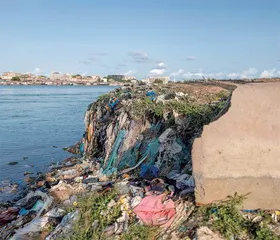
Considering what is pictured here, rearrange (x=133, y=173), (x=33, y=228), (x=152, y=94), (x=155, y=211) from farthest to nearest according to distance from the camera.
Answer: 1. (x=152, y=94)
2. (x=133, y=173)
3. (x=33, y=228)
4. (x=155, y=211)

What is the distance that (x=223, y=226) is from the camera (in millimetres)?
3295

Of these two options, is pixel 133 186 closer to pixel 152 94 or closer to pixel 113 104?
pixel 152 94

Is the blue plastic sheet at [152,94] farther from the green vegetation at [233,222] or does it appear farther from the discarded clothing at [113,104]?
the green vegetation at [233,222]

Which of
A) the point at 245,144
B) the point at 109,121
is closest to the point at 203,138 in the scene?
the point at 245,144

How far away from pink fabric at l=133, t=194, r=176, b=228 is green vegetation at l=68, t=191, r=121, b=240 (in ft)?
1.01

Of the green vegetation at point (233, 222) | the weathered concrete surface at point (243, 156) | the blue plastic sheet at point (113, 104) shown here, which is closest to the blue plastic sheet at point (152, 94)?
the blue plastic sheet at point (113, 104)

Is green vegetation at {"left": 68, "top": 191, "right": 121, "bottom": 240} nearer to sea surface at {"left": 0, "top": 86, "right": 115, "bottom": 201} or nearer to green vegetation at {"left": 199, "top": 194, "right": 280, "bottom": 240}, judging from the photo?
green vegetation at {"left": 199, "top": 194, "right": 280, "bottom": 240}

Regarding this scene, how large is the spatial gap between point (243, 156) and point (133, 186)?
1822mm

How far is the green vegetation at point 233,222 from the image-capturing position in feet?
10.5

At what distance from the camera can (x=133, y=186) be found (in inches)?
184

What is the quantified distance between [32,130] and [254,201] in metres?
14.5

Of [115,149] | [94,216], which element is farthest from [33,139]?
[94,216]

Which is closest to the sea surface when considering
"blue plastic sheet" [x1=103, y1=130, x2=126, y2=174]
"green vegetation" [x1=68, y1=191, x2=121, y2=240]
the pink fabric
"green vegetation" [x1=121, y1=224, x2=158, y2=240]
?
"blue plastic sheet" [x1=103, y1=130, x2=126, y2=174]

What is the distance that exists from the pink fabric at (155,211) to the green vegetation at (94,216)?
12.1 inches
